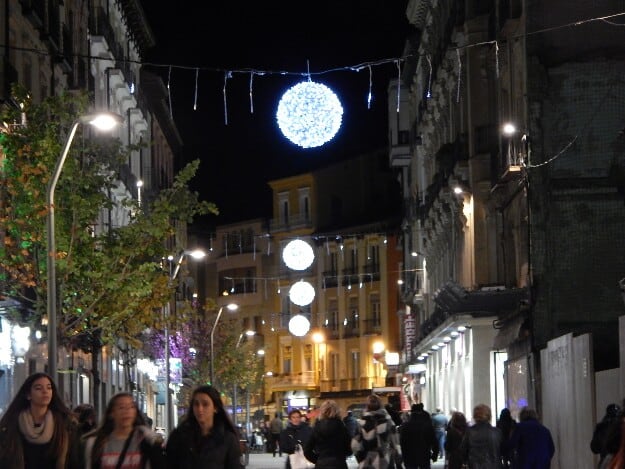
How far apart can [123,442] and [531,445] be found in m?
12.0

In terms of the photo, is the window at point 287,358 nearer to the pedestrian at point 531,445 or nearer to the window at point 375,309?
the window at point 375,309

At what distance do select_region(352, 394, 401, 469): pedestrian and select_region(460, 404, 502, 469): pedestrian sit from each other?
1900mm

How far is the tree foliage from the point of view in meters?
30.8

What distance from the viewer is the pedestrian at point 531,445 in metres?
22.0

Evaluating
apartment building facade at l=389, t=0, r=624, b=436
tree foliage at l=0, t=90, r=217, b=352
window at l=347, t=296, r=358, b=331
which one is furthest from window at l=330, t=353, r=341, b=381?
tree foliage at l=0, t=90, r=217, b=352

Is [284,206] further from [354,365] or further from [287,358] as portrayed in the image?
[354,365]

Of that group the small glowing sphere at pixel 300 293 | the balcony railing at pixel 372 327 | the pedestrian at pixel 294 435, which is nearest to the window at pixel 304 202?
the balcony railing at pixel 372 327

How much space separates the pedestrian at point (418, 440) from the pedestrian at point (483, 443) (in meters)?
4.69

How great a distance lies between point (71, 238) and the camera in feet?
103

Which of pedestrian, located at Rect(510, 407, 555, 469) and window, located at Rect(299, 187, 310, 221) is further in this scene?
window, located at Rect(299, 187, 310, 221)

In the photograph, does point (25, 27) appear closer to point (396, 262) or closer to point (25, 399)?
point (25, 399)

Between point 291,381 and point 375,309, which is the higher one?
point 375,309

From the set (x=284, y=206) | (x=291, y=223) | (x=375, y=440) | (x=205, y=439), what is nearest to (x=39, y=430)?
(x=205, y=439)

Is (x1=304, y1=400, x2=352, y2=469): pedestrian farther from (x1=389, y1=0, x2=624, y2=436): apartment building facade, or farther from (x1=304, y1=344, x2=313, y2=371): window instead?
(x1=304, y1=344, x2=313, y2=371): window
